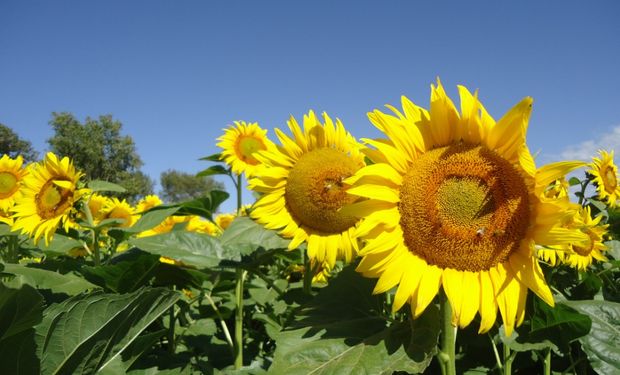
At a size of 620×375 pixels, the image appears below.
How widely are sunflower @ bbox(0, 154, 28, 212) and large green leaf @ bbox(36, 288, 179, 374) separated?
281cm

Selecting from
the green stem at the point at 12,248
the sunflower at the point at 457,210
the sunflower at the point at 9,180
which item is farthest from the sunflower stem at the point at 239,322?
the sunflower at the point at 9,180

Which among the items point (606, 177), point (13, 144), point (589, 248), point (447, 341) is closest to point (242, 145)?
point (589, 248)

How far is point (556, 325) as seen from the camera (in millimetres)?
1711

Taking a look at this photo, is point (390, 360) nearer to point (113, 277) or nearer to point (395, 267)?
point (395, 267)

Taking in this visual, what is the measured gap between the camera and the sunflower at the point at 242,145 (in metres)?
3.79

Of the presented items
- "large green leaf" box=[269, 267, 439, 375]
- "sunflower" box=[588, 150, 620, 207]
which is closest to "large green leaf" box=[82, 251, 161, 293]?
"large green leaf" box=[269, 267, 439, 375]

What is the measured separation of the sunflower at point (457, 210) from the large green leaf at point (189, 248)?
32.1 inches

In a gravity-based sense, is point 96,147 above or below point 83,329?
above

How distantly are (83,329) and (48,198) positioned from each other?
2.08 metres

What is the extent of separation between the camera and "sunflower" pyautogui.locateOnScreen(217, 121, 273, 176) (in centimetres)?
379

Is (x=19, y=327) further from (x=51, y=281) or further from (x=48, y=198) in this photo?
(x=48, y=198)

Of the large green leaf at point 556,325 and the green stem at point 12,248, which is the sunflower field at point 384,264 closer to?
the large green leaf at point 556,325

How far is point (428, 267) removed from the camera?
1451 mm

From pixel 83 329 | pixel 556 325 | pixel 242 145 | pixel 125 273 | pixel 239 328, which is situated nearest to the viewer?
pixel 83 329
